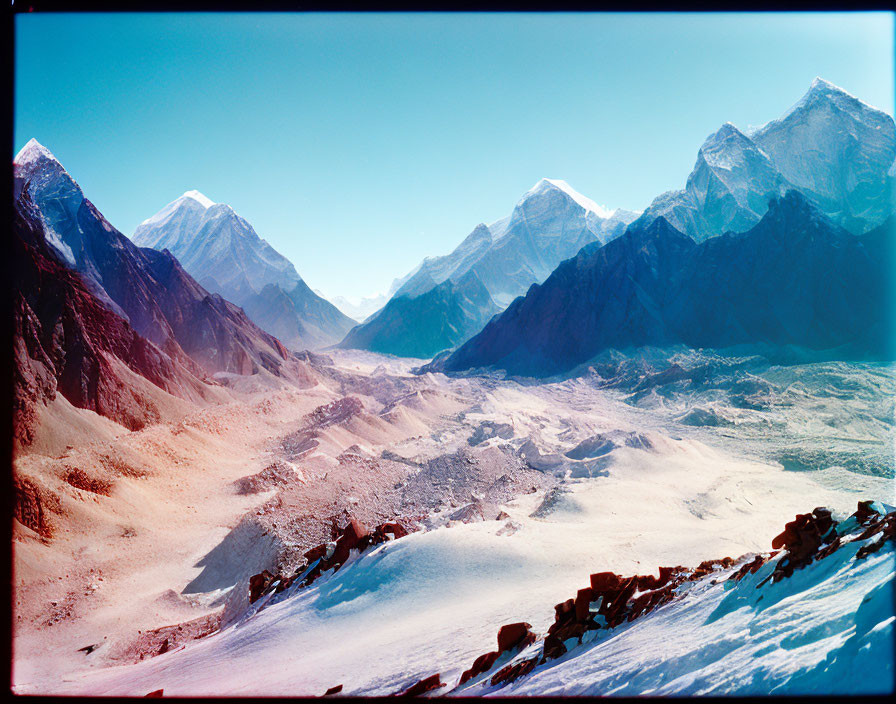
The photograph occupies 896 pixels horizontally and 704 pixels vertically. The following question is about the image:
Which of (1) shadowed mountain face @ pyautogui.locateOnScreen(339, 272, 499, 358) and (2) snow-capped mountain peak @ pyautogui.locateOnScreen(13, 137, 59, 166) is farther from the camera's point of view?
(1) shadowed mountain face @ pyautogui.locateOnScreen(339, 272, 499, 358)

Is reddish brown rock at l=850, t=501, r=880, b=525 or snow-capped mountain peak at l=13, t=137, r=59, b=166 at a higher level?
snow-capped mountain peak at l=13, t=137, r=59, b=166

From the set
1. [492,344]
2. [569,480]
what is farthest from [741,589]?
[492,344]

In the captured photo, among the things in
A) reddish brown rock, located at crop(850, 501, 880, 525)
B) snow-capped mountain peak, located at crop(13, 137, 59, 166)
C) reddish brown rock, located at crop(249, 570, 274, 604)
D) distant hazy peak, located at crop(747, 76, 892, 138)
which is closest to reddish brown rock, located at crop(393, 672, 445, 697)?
reddish brown rock, located at crop(850, 501, 880, 525)

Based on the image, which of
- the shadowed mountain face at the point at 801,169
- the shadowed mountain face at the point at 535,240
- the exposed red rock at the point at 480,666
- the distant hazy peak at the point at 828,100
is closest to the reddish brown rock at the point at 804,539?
the exposed red rock at the point at 480,666

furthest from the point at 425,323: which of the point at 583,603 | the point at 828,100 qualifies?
the point at 583,603

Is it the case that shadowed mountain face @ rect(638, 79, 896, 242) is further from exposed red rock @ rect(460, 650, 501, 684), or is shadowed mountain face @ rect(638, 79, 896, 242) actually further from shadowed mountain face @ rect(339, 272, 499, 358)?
exposed red rock @ rect(460, 650, 501, 684)

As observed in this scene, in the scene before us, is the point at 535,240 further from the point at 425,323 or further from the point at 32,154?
the point at 32,154

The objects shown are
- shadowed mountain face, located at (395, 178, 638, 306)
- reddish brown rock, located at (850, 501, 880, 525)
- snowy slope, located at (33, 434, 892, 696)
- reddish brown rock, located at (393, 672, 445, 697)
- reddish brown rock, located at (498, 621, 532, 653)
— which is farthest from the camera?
shadowed mountain face, located at (395, 178, 638, 306)
